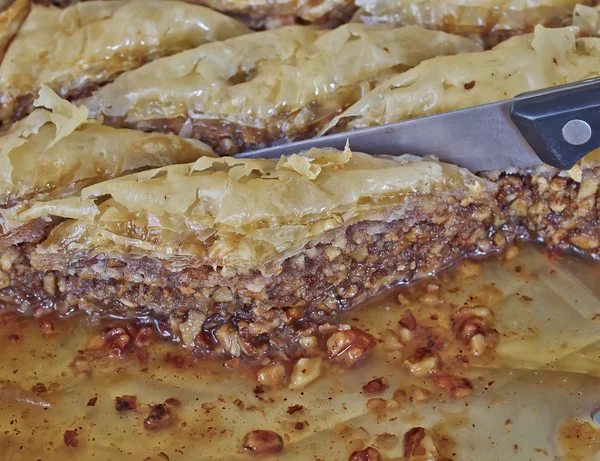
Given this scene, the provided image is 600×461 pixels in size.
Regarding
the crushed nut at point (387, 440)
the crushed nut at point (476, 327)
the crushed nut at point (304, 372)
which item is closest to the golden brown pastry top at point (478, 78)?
the crushed nut at point (476, 327)

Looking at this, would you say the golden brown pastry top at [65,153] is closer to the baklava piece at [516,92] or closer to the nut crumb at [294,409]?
the baklava piece at [516,92]

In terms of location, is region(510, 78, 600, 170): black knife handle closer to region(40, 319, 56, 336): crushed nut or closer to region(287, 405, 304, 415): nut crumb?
region(287, 405, 304, 415): nut crumb


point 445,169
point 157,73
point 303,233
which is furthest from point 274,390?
point 157,73

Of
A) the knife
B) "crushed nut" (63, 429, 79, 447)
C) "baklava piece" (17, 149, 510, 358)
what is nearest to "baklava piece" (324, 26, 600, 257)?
the knife

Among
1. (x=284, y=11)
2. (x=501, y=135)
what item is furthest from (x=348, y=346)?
(x=284, y=11)

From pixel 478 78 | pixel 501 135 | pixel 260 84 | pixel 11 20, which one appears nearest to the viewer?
pixel 501 135

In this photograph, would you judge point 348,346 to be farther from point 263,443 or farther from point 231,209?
point 231,209

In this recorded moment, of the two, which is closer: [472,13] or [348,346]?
[348,346]
